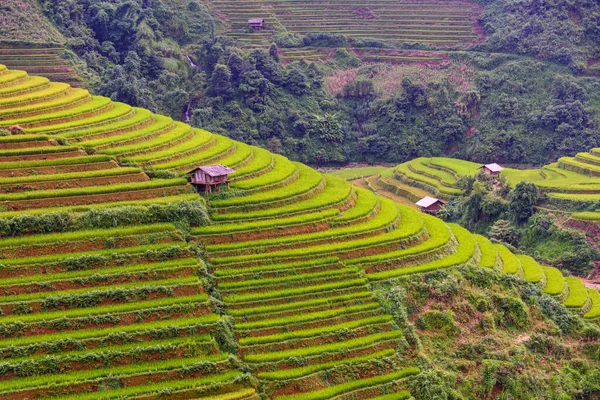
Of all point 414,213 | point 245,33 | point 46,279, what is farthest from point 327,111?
point 46,279

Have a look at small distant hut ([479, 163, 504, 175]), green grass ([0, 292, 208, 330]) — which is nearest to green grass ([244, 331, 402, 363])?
green grass ([0, 292, 208, 330])

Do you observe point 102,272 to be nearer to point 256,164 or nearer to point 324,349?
point 324,349

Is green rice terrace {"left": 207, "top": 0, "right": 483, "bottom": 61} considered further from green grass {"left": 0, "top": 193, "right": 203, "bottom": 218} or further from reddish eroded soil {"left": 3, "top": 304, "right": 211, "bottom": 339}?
reddish eroded soil {"left": 3, "top": 304, "right": 211, "bottom": 339}

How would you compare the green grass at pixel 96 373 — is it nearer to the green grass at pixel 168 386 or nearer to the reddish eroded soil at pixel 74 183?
the green grass at pixel 168 386

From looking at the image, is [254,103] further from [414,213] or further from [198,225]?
[198,225]

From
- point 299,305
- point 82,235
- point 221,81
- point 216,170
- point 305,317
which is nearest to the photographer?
point 305,317

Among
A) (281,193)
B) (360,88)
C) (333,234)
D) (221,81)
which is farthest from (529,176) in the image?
(333,234)
